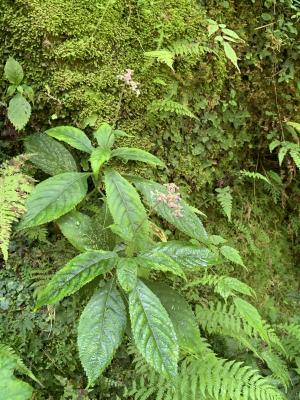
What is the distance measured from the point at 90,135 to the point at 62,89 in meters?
0.35

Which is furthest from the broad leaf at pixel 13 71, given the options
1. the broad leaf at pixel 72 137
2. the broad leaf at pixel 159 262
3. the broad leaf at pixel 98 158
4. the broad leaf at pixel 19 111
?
the broad leaf at pixel 159 262

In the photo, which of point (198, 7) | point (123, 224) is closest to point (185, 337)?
point (123, 224)

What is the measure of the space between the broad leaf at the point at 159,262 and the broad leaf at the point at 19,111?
1157 millimetres

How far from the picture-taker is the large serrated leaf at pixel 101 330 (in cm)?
214

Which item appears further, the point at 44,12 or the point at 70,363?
the point at 44,12

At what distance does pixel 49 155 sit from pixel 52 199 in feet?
1.64

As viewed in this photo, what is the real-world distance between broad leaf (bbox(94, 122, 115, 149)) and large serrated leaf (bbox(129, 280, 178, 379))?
0.96m

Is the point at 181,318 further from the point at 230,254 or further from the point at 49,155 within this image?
the point at 49,155

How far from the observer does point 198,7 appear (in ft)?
12.3

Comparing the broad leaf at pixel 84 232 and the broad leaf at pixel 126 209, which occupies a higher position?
the broad leaf at pixel 126 209

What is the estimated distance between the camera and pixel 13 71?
2.98 meters

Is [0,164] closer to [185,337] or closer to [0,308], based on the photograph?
[0,308]

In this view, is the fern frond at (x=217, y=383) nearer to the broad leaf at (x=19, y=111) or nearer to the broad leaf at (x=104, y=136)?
the broad leaf at (x=104, y=136)

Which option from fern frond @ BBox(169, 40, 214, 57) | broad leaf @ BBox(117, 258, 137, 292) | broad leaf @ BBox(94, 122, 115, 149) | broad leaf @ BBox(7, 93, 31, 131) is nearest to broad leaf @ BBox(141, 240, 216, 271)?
broad leaf @ BBox(117, 258, 137, 292)
